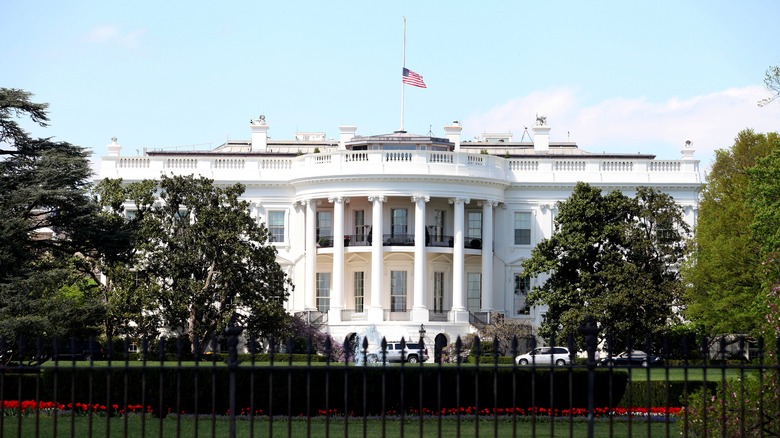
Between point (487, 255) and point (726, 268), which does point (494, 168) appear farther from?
point (726, 268)

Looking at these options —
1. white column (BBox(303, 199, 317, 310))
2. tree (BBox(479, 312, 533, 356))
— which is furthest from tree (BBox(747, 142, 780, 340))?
white column (BBox(303, 199, 317, 310))

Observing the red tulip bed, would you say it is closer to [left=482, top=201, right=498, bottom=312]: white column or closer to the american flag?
[left=482, top=201, right=498, bottom=312]: white column

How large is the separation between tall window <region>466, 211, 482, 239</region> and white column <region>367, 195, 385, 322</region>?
5456mm

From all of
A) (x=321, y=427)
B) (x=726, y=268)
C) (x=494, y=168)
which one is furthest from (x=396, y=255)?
(x=321, y=427)

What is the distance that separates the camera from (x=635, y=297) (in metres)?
52.2

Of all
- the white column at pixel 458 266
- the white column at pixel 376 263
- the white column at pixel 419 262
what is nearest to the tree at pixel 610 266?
the white column at pixel 419 262

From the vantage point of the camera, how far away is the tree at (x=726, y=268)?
49.4m

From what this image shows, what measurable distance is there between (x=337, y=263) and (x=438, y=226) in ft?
19.0

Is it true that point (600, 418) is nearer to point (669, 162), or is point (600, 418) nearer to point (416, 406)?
point (416, 406)

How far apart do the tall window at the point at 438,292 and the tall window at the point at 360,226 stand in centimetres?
393

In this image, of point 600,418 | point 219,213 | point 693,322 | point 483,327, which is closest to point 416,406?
point 600,418

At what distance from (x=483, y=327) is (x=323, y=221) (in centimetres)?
1016

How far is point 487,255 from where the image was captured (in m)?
66.3

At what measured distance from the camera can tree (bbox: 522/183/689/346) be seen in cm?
5225
